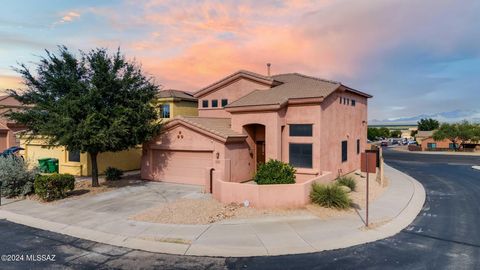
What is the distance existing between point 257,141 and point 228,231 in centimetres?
1098

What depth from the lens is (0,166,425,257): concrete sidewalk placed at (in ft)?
31.8

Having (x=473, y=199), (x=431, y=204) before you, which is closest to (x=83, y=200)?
(x=431, y=204)

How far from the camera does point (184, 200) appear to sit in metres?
15.6

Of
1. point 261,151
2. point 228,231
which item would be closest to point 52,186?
point 228,231

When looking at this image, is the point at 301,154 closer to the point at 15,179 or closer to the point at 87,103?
the point at 87,103

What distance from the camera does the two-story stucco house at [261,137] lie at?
18.7 meters

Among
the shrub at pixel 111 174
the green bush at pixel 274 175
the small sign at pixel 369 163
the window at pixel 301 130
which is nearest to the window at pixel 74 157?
the shrub at pixel 111 174

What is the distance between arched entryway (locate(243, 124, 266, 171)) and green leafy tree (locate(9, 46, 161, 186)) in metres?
6.96

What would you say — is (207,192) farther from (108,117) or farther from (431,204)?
(431,204)

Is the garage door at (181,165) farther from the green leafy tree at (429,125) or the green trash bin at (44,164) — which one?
the green leafy tree at (429,125)

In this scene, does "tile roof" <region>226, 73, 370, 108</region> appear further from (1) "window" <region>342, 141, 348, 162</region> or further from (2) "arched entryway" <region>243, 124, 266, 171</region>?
(1) "window" <region>342, 141, 348, 162</region>

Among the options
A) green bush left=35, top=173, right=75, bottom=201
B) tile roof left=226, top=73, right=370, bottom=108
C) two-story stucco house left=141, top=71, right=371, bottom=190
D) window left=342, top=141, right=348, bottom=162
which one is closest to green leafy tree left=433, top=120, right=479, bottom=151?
tile roof left=226, top=73, right=370, bottom=108

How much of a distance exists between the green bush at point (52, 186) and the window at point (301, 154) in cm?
1320

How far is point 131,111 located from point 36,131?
6.09 metres
